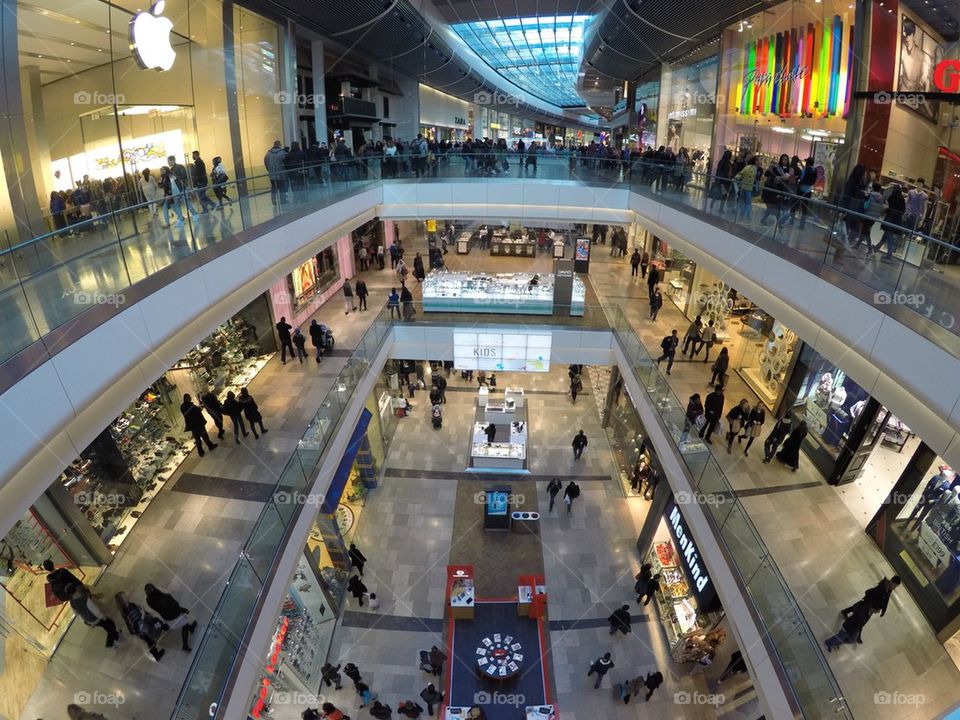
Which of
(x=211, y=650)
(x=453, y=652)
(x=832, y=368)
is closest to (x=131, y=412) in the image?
(x=211, y=650)

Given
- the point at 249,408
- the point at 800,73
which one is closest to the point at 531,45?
the point at 800,73

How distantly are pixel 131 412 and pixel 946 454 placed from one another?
35.5 feet

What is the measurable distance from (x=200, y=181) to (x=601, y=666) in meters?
11.5

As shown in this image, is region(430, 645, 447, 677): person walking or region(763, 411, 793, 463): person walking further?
region(430, 645, 447, 677): person walking

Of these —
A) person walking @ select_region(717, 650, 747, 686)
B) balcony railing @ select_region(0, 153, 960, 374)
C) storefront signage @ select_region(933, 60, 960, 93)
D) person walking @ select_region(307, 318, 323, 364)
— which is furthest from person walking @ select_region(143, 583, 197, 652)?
storefront signage @ select_region(933, 60, 960, 93)

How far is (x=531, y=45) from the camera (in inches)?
1019

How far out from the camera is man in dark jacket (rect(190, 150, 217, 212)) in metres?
7.05

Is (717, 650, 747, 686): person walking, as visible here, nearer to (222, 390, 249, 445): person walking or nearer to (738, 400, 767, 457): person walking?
(738, 400, 767, 457): person walking

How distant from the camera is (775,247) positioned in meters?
7.21

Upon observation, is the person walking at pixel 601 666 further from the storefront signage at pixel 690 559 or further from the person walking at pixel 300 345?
the person walking at pixel 300 345

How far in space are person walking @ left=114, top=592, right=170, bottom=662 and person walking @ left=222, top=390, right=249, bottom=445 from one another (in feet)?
11.5

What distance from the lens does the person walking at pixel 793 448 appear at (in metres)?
8.09

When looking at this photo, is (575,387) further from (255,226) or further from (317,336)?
(255,226)

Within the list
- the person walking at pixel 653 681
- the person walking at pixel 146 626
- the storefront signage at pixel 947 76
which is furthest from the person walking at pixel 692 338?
the person walking at pixel 146 626
